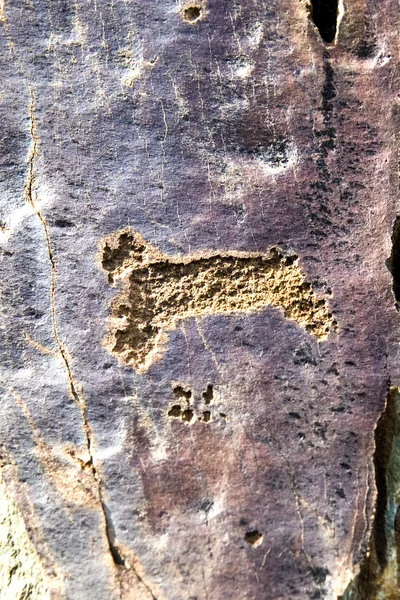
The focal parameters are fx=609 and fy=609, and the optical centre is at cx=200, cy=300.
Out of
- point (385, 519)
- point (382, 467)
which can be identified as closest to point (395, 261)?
point (382, 467)

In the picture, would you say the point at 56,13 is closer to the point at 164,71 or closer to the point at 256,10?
the point at 164,71

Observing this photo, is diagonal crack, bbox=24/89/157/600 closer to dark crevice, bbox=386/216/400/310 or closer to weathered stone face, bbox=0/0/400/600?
weathered stone face, bbox=0/0/400/600

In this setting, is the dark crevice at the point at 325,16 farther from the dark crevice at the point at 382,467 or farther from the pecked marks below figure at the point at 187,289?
the dark crevice at the point at 382,467

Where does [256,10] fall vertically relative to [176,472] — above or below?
above

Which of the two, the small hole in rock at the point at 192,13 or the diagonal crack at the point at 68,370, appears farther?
the small hole in rock at the point at 192,13

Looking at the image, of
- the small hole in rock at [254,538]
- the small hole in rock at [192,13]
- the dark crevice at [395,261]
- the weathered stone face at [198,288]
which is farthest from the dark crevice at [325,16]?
the small hole in rock at [254,538]

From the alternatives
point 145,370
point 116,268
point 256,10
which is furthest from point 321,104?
point 145,370

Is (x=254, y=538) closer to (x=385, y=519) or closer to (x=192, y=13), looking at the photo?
(x=385, y=519)
